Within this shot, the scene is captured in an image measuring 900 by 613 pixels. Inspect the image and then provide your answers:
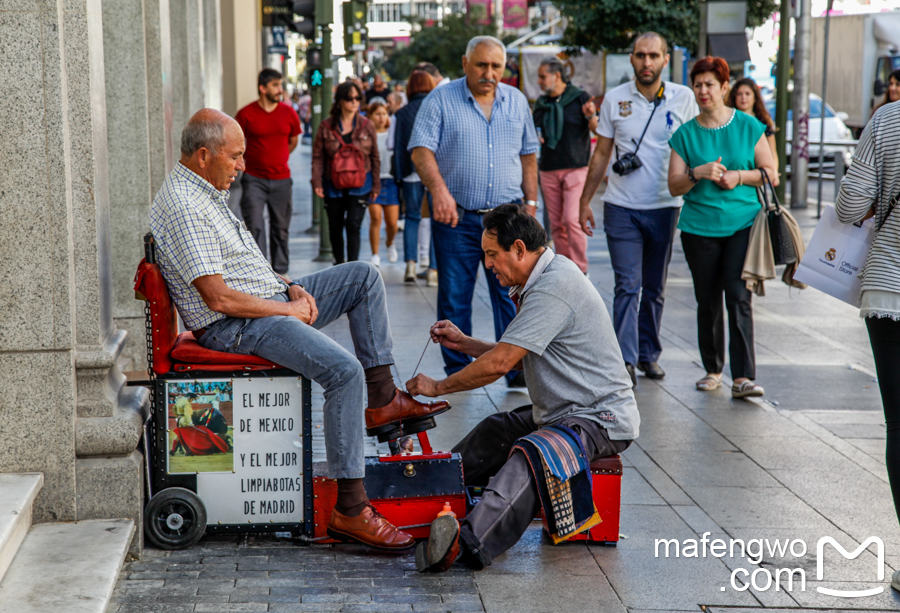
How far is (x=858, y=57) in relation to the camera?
2998 cm

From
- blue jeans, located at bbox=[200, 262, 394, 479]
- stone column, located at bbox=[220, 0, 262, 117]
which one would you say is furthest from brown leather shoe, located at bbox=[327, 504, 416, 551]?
stone column, located at bbox=[220, 0, 262, 117]

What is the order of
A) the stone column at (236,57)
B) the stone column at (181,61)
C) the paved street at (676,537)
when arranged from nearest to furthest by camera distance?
the paved street at (676,537) → the stone column at (181,61) → the stone column at (236,57)

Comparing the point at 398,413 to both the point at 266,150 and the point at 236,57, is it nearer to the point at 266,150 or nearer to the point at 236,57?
the point at 266,150

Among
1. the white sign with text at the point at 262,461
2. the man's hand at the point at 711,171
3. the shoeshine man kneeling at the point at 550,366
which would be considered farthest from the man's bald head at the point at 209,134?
the man's hand at the point at 711,171

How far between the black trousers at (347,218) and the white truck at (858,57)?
21.9 metres

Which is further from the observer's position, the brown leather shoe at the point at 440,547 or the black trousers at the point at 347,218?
the black trousers at the point at 347,218

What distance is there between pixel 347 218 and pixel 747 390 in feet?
16.8

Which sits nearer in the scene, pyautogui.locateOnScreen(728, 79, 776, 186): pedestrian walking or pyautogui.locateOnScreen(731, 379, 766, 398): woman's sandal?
pyautogui.locateOnScreen(731, 379, 766, 398): woman's sandal

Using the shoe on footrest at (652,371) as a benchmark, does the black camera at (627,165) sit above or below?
above

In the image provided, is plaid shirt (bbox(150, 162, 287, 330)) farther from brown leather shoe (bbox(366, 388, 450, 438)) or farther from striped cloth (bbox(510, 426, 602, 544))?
striped cloth (bbox(510, 426, 602, 544))

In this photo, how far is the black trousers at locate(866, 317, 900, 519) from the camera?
12.6ft

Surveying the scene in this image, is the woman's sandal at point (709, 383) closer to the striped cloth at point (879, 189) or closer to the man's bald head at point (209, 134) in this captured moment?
the striped cloth at point (879, 189)

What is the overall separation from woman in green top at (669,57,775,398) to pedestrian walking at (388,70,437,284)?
3571 mm

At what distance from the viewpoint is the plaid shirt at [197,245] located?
4.01 m
